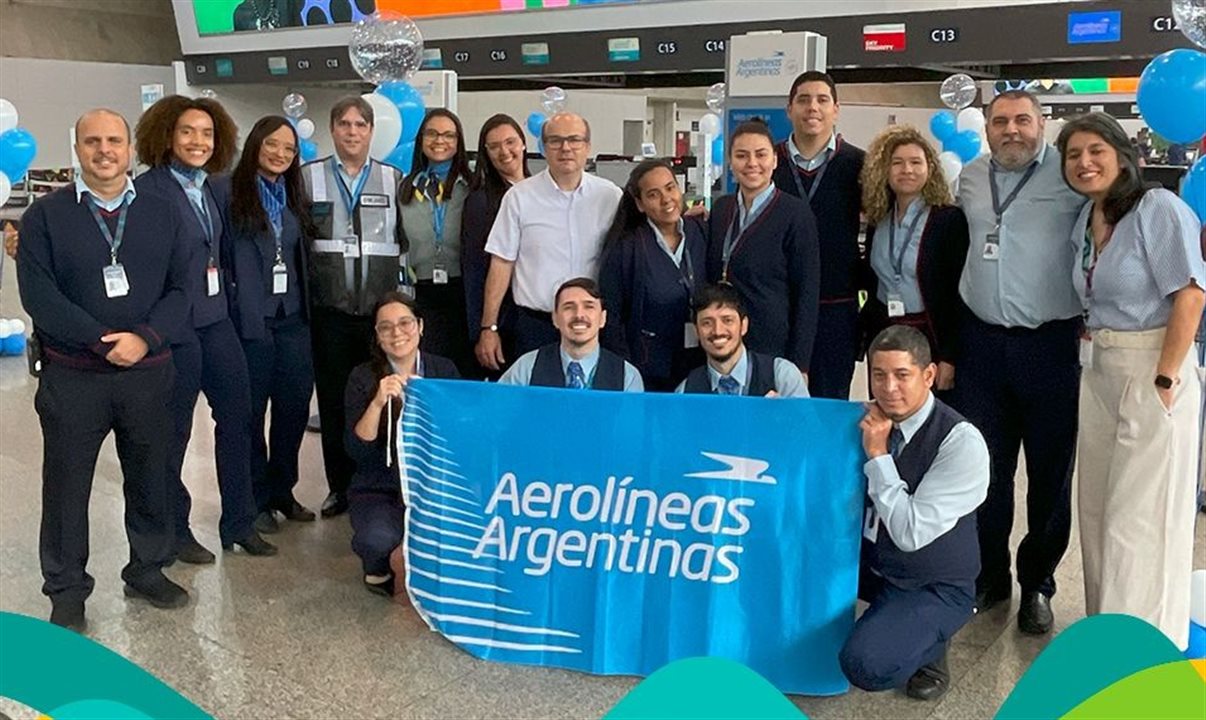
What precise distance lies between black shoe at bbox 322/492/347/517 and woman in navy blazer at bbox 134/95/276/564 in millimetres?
453

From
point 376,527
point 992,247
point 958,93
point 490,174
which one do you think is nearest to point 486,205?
point 490,174

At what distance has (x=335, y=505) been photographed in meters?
4.84

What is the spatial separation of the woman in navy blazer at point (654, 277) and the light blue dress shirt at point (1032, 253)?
3.21 ft

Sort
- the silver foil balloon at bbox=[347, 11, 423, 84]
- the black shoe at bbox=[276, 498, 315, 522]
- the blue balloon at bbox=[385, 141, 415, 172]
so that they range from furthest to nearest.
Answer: the silver foil balloon at bbox=[347, 11, 423, 84] < the blue balloon at bbox=[385, 141, 415, 172] < the black shoe at bbox=[276, 498, 315, 522]

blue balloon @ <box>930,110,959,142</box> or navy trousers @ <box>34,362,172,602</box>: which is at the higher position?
blue balloon @ <box>930,110,959,142</box>

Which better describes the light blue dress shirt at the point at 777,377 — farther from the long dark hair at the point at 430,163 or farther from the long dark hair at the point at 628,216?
the long dark hair at the point at 430,163

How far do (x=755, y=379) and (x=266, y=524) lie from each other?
2183mm

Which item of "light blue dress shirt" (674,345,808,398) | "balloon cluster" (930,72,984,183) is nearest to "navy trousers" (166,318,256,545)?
"light blue dress shirt" (674,345,808,398)

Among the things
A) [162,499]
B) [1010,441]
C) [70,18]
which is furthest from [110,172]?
[70,18]

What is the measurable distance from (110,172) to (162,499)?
111 cm

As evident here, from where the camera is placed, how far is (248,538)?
14.2 feet

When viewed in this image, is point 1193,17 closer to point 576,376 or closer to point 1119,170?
point 1119,170

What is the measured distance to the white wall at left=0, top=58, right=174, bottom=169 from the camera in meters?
17.2

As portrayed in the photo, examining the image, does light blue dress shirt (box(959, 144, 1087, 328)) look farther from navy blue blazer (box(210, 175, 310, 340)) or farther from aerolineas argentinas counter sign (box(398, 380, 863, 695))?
navy blue blazer (box(210, 175, 310, 340))
